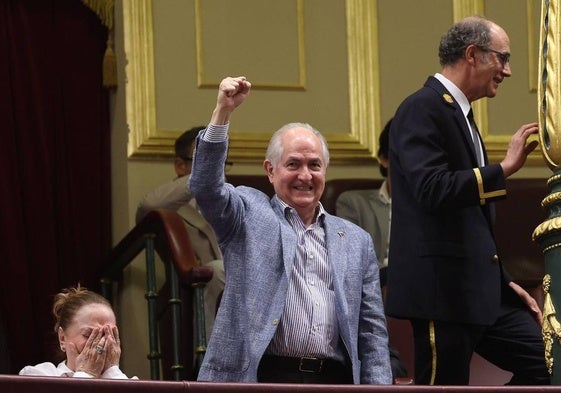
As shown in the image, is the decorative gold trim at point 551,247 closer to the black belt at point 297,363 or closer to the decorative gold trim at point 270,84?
the black belt at point 297,363

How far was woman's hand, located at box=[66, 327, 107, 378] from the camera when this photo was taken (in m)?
4.28

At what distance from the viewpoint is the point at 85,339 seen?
4.39 m

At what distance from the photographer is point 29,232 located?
7.62 meters

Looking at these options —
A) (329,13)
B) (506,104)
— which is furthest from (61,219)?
(506,104)

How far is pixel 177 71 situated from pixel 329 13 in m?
0.94

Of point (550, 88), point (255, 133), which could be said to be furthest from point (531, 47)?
point (550, 88)

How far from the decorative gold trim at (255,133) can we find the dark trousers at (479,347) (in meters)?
3.03

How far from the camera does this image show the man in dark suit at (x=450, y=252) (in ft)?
15.2

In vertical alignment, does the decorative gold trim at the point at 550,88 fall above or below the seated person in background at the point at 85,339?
above

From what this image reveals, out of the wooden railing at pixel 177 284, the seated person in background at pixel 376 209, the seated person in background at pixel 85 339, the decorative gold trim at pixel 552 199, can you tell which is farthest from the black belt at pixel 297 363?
the seated person in background at pixel 376 209

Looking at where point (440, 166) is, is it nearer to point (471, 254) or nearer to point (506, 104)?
point (471, 254)

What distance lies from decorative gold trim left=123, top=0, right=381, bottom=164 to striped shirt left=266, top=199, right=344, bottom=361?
3180mm

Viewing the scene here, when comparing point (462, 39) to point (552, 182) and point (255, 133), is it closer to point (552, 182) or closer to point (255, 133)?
point (552, 182)

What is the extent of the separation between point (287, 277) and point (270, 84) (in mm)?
3635
